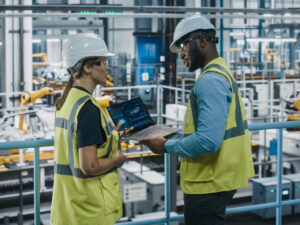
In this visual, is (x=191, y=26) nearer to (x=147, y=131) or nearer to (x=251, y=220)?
(x=147, y=131)

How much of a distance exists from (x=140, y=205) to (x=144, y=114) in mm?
5528

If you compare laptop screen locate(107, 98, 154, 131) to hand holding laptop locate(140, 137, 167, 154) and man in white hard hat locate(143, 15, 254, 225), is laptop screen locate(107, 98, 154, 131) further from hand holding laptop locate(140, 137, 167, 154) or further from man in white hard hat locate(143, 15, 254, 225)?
man in white hard hat locate(143, 15, 254, 225)

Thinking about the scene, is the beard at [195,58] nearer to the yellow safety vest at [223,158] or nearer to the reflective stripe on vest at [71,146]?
the yellow safety vest at [223,158]

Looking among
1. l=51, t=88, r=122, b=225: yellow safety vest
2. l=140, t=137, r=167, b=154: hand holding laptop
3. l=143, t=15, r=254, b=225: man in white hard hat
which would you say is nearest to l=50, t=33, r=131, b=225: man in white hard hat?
l=51, t=88, r=122, b=225: yellow safety vest

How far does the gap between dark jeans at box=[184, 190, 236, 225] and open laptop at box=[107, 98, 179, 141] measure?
34 cm

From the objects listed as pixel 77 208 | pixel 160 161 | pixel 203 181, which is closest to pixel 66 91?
pixel 77 208

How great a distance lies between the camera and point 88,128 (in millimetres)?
1834

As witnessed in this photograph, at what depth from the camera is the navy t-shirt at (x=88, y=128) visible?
6.00 feet

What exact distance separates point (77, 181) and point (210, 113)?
615 millimetres

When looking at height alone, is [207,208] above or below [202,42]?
below

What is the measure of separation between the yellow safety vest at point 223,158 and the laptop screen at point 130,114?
0.33 meters

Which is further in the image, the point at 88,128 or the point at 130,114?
the point at 130,114

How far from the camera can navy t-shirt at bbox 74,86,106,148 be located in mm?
1830

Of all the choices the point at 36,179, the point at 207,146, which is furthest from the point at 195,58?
the point at 36,179
